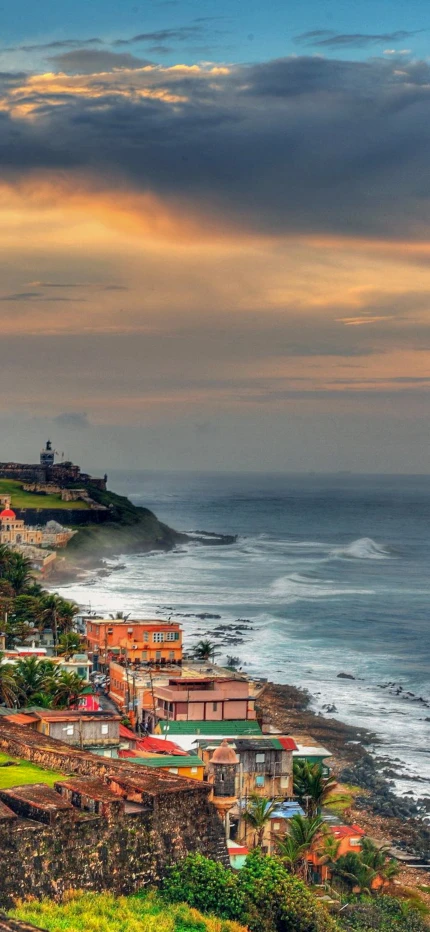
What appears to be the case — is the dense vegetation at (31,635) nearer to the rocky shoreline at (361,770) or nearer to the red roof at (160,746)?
the red roof at (160,746)

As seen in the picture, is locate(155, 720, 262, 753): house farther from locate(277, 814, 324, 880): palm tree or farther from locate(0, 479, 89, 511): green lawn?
locate(0, 479, 89, 511): green lawn

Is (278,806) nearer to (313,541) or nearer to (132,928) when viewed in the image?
(132,928)

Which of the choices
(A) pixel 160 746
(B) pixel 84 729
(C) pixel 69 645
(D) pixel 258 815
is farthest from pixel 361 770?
(B) pixel 84 729

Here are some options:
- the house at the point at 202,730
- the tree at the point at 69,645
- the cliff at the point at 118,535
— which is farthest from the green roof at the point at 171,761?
the cliff at the point at 118,535

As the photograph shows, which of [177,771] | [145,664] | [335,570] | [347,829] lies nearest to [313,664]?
[145,664]

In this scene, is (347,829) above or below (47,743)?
below
